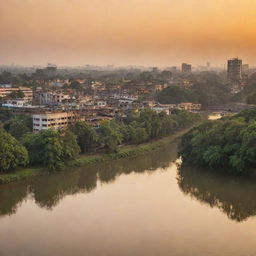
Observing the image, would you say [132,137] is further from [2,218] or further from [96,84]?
[96,84]

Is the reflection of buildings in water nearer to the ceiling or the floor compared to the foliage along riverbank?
nearer to the floor

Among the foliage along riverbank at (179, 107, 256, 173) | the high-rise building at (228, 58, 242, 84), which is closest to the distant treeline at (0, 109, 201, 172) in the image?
the foliage along riverbank at (179, 107, 256, 173)

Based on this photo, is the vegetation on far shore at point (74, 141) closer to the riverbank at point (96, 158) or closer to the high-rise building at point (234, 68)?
the riverbank at point (96, 158)

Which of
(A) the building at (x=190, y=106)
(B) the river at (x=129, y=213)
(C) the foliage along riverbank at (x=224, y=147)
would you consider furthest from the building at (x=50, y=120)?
(A) the building at (x=190, y=106)

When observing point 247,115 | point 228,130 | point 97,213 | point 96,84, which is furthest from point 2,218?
point 96,84

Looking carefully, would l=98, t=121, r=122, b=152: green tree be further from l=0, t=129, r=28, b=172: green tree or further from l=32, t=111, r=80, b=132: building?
l=0, t=129, r=28, b=172: green tree

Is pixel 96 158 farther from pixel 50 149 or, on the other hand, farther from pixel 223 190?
pixel 223 190
